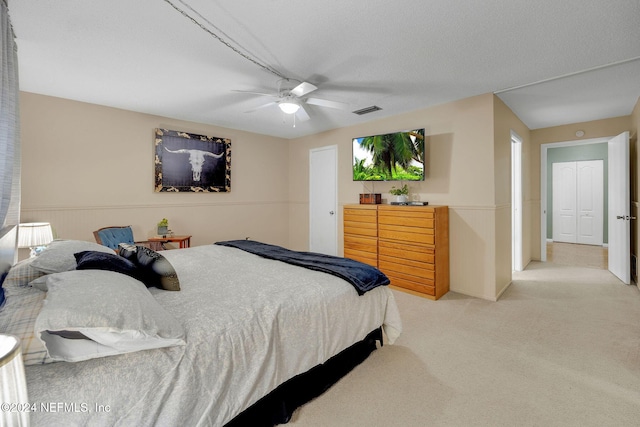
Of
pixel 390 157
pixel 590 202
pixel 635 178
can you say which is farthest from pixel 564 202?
pixel 390 157

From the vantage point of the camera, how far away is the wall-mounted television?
13.0 ft

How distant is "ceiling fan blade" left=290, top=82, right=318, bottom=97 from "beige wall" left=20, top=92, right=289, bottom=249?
Answer: 2.66 m

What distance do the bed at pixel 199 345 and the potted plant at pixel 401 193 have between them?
2137 mm

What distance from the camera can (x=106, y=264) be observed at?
1648mm

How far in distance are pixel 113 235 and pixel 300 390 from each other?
10.8ft

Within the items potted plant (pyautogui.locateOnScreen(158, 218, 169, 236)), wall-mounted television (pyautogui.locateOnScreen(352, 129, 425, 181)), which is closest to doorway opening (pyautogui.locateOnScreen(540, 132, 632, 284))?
wall-mounted television (pyautogui.locateOnScreen(352, 129, 425, 181))

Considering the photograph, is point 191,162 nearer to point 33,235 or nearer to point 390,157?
point 33,235

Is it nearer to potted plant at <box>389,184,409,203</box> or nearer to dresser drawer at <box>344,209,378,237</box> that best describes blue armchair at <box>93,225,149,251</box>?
dresser drawer at <box>344,209,378,237</box>

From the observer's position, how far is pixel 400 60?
267cm

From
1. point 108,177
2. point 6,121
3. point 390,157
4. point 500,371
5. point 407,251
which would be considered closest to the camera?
point 6,121

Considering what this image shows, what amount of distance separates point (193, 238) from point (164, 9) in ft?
11.6

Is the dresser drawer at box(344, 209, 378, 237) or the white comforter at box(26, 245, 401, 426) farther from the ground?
the dresser drawer at box(344, 209, 378, 237)

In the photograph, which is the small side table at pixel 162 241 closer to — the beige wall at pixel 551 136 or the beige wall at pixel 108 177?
the beige wall at pixel 108 177

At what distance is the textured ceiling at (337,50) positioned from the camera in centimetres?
198
